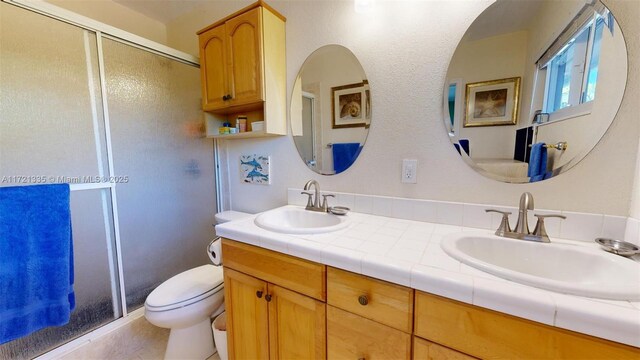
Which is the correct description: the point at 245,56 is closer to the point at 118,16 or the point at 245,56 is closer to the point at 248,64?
the point at 248,64

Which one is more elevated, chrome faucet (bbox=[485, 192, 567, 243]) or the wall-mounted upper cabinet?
the wall-mounted upper cabinet

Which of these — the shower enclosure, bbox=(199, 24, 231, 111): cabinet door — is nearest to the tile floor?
the shower enclosure

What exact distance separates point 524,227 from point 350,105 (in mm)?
936

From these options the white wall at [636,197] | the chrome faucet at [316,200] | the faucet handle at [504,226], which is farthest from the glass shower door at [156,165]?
the white wall at [636,197]

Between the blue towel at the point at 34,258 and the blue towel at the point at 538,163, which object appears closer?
the blue towel at the point at 538,163

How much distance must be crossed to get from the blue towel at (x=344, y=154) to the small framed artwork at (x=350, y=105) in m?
0.11

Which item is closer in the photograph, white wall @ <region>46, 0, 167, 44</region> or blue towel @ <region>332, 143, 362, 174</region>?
blue towel @ <region>332, 143, 362, 174</region>

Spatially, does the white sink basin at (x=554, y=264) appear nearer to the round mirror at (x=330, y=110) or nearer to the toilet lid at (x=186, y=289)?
the round mirror at (x=330, y=110)

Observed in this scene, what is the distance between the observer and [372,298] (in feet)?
2.46

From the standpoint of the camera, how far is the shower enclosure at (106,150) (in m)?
1.17

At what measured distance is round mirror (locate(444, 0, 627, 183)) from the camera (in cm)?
84

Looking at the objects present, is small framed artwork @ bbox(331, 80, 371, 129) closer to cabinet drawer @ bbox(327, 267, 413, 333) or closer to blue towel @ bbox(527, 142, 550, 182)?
blue towel @ bbox(527, 142, 550, 182)

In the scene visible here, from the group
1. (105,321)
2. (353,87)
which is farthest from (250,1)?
(105,321)

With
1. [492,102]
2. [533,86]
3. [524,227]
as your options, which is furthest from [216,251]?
[533,86]
